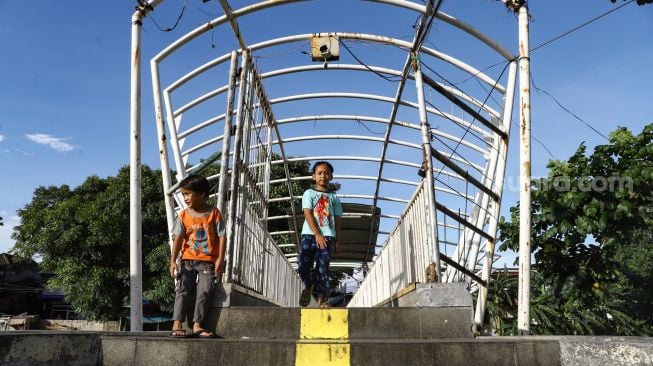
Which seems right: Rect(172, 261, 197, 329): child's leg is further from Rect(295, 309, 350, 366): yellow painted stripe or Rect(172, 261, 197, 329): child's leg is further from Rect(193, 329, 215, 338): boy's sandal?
Rect(295, 309, 350, 366): yellow painted stripe

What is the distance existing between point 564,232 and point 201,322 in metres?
5.74

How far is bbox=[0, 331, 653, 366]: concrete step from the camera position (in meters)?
2.55

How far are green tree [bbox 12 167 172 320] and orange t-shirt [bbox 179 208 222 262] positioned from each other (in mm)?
16452

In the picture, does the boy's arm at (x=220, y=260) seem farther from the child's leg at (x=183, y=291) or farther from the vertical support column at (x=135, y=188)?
the vertical support column at (x=135, y=188)

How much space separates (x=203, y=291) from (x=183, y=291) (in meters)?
0.19

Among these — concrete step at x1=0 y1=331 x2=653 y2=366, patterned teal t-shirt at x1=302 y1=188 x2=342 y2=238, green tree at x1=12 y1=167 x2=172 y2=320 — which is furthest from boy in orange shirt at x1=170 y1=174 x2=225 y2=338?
green tree at x1=12 y1=167 x2=172 y2=320

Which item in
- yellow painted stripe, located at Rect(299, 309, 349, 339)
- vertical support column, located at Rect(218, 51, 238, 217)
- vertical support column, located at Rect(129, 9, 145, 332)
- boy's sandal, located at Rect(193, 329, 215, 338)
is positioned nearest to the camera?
boy's sandal, located at Rect(193, 329, 215, 338)

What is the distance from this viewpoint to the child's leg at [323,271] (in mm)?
4602

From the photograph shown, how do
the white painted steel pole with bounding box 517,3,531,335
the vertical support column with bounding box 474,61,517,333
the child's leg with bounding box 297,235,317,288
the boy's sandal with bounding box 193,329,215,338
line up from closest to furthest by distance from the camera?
the boy's sandal with bounding box 193,329,215,338 < the white painted steel pole with bounding box 517,3,531,335 < the child's leg with bounding box 297,235,317,288 < the vertical support column with bounding box 474,61,517,333

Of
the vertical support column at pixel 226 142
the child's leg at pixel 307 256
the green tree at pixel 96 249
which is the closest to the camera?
the vertical support column at pixel 226 142

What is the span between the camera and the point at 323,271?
459cm

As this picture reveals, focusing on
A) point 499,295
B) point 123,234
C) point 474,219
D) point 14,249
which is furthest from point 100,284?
point 474,219

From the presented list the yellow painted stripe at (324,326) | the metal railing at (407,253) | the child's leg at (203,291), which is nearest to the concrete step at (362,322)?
the yellow painted stripe at (324,326)

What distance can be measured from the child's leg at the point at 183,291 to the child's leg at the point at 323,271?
150 centimetres
